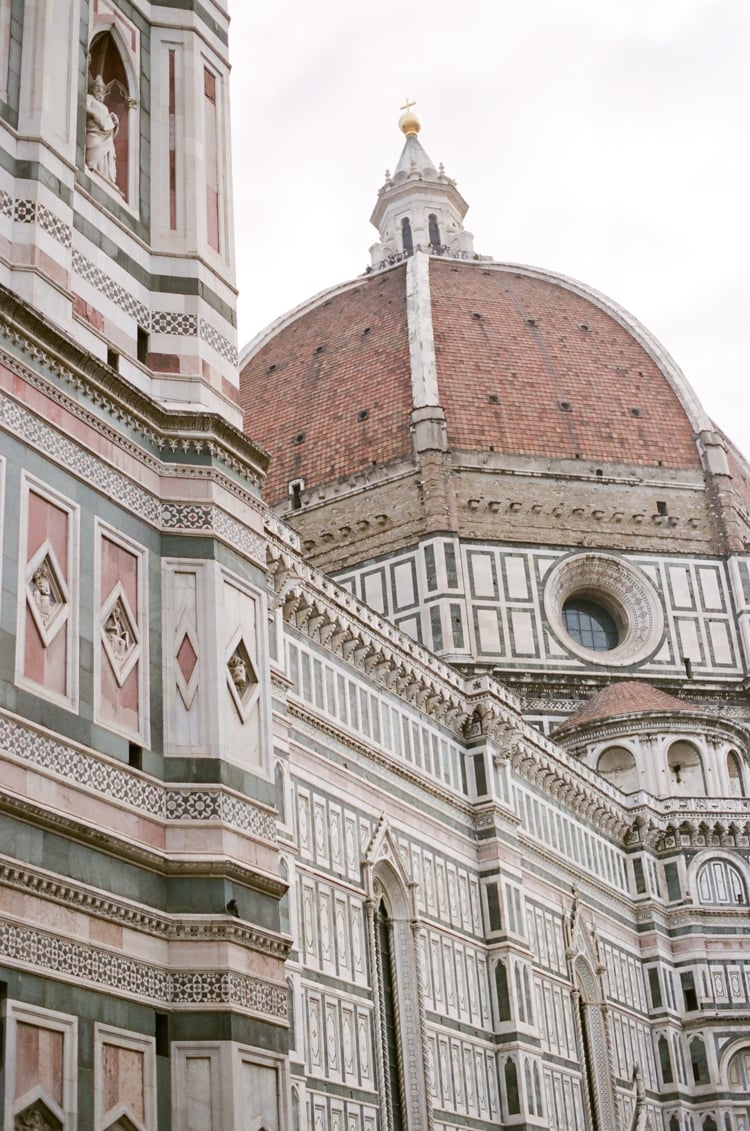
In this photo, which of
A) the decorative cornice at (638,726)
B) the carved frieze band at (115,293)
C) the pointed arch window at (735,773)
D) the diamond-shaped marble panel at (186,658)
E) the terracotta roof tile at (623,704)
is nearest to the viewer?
the diamond-shaped marble panel at (186,658)

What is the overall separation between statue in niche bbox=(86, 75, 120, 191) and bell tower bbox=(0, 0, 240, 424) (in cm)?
1

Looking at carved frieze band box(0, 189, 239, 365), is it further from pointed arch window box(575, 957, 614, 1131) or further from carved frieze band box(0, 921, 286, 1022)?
pointed arch window box(575, 957, 614, 1131)

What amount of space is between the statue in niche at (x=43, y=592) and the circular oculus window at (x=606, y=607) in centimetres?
4031

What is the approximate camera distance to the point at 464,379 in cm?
5556

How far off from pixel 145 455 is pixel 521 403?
45.0m

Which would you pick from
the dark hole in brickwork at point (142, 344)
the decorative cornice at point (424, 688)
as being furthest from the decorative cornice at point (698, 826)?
the dark hole in brickwork at point (142, 344)

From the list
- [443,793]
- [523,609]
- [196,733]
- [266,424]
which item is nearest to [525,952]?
[443,793]

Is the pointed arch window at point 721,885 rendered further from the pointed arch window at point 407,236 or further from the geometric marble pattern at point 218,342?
the pointed arch window at point 407,236

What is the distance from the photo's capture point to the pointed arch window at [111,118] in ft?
38.8

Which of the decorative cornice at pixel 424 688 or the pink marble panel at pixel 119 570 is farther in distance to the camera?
the decorative cornice at pixel 424 688

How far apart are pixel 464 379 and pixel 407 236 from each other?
18.2m

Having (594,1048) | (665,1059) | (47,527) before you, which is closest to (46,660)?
(47,527)

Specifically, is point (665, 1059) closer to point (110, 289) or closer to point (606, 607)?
point (606, 607)

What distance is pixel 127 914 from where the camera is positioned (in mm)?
9492
